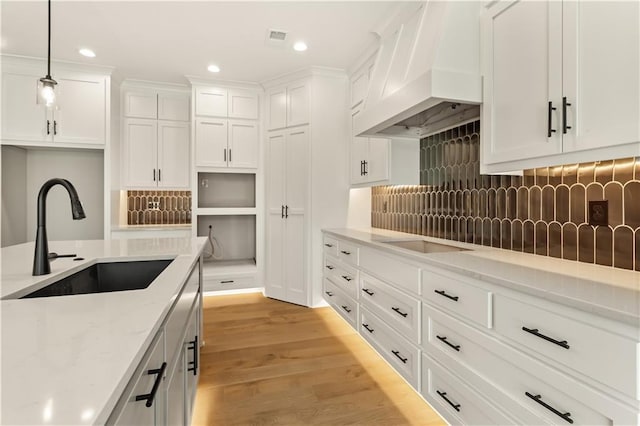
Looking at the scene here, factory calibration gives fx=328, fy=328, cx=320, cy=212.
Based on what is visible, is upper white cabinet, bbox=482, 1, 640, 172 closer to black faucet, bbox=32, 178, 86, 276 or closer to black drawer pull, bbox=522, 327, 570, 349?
black drawer pull, bbox=522, 327, 570, 349

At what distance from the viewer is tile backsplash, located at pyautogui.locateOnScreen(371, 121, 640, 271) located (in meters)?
1.41

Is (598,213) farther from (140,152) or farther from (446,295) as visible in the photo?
(140,152)

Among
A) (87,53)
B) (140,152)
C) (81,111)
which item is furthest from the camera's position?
(140,152)

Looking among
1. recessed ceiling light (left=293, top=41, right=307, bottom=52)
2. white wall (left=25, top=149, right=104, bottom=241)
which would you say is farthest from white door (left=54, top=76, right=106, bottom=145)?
recessed ceiling light (left=293, top=41, right=307, bottom=52)

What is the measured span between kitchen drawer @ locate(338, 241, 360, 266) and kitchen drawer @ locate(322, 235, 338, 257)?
120 millimetres

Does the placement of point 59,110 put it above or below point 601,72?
above

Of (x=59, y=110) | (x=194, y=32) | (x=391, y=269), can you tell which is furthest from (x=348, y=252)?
(x=59, y=110)

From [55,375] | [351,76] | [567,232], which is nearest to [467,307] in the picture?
[567,232]

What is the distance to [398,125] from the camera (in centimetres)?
259

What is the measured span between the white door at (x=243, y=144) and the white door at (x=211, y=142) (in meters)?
0.08

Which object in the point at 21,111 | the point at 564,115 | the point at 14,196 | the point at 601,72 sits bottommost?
the point at 14,196

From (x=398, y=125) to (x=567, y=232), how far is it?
4.52ft

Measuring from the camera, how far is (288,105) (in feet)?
12.7

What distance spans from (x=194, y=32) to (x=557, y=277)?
10.6ft
